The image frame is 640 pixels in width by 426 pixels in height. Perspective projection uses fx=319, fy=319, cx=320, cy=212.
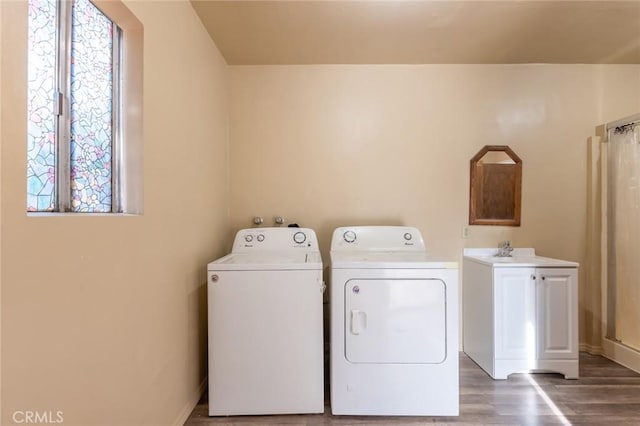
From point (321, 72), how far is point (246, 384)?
7.85 feet

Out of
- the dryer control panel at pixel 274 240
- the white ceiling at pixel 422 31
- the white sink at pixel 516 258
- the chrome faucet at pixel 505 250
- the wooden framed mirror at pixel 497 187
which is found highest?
the white ceiling at pixel 422 31

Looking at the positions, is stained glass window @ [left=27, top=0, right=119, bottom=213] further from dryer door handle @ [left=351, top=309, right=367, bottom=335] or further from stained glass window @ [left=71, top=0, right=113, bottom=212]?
dryer door handle @ [left=351, top=309, right=367, bottom=335]

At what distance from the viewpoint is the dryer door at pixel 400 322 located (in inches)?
70.5

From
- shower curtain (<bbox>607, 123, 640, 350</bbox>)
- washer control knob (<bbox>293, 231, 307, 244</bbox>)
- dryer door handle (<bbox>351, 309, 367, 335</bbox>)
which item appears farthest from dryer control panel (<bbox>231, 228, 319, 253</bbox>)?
shower curtain (<bbox>607, 123, 640, 350</bbox>)

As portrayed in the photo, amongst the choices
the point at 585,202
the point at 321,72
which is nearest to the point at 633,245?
the point at 585,202

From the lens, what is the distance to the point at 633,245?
2.44m

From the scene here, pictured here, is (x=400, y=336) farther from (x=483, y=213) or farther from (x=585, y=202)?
(x=585, y=202)

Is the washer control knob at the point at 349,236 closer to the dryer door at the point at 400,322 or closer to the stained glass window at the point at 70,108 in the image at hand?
the dryer door at the point at 400,322

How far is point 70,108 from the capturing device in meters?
1.17

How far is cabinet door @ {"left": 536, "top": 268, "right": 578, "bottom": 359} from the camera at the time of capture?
228 centimetres

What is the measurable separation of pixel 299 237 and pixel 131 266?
1250 mm

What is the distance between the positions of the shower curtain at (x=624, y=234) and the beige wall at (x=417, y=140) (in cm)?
20

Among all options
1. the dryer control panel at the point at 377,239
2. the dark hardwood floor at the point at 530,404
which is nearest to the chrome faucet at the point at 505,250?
the dryer control panel at the point at 377,239

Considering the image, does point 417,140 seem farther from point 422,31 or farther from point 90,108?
point 90,108
